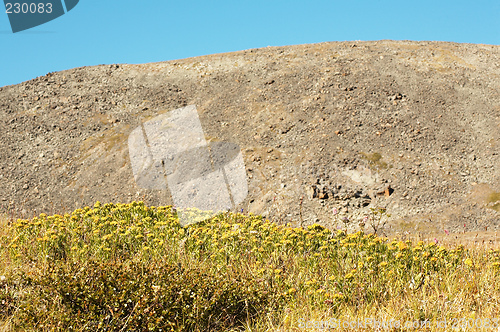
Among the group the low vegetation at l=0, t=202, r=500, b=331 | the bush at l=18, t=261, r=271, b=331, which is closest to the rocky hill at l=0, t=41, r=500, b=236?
the low vegetation at l=0, t=202, r=500, b=331

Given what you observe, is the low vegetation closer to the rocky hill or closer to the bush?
the bush

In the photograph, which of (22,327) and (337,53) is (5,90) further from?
(22,327)

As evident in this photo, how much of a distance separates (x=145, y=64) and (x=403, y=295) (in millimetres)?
21850

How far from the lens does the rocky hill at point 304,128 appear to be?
39.7 feet

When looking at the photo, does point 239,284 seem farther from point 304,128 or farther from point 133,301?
point 304,128

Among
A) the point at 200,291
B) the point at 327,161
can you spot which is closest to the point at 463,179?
the point at 327,161

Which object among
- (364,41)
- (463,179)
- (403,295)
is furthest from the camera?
(364,41)

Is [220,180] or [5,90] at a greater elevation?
[5,90]

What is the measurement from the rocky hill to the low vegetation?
5.50 m

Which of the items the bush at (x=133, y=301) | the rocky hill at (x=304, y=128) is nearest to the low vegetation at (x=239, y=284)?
the bush at (x=133, y=301)

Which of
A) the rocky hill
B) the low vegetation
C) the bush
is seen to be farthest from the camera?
the rocky hill

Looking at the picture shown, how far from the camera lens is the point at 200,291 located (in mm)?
4348

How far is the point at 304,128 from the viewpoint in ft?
48.4

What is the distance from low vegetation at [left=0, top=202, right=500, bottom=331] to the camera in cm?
420
